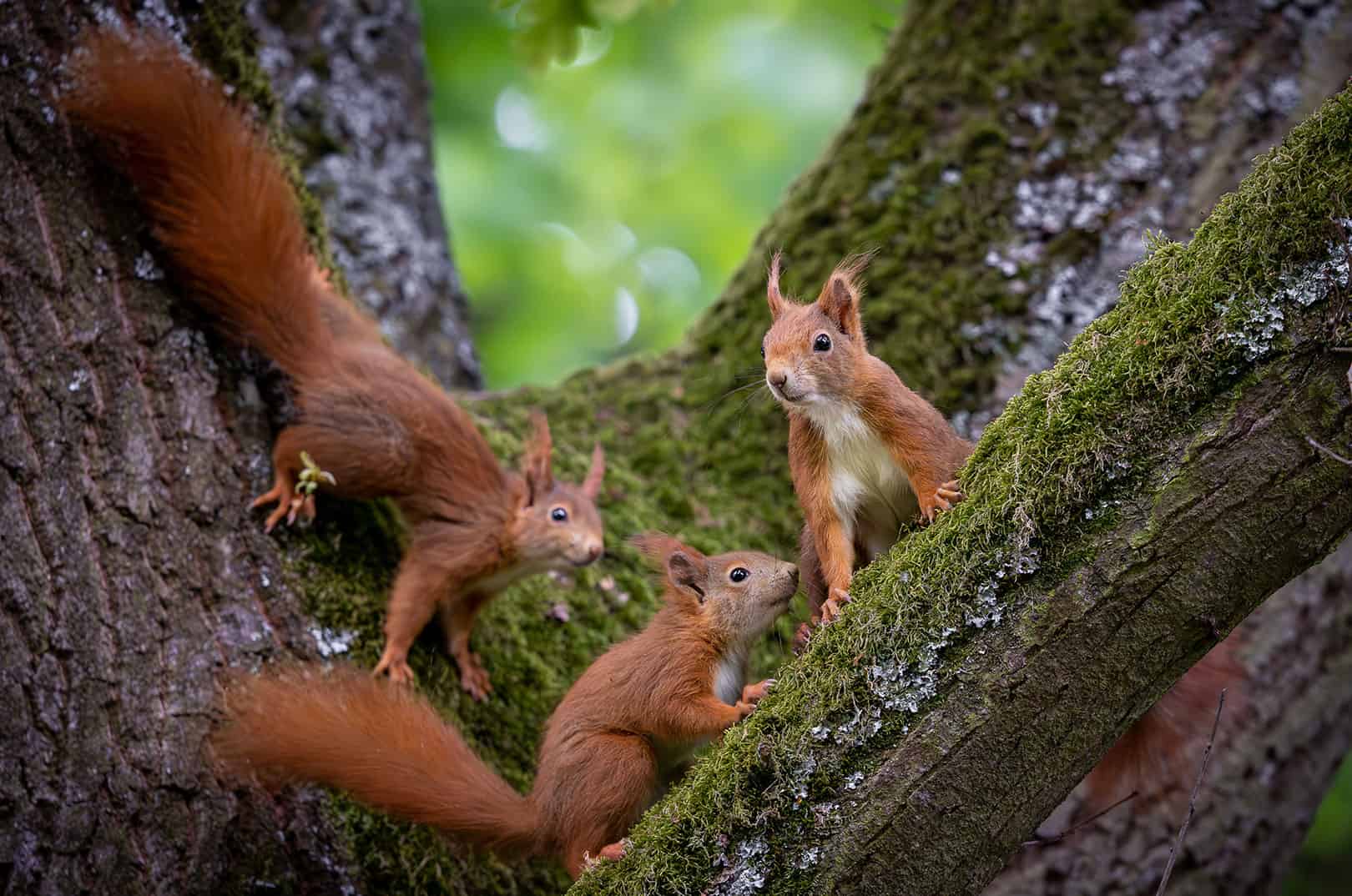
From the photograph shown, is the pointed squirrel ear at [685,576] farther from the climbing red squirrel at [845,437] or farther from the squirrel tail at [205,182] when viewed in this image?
the squirrel tail at [205,182]

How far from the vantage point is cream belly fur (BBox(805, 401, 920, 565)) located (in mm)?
2793

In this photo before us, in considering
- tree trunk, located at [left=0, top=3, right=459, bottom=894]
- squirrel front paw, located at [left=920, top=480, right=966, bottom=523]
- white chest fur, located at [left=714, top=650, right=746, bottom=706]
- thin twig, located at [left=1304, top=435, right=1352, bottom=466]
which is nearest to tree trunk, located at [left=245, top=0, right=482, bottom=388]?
tree trunk, located at [left=0, top=3, right=459, bottom=894]

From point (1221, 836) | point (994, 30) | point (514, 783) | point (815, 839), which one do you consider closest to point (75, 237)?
point (514, 783)

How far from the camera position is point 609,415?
14.7 ft

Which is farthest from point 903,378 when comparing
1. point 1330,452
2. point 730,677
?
point 1330,452

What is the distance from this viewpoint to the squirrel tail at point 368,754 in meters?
2.71

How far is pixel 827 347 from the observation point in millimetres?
2898

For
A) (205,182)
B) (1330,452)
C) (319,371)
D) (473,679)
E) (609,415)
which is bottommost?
(1330,452)

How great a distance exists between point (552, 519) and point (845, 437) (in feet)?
4.00

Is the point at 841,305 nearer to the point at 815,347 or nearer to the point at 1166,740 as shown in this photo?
the point at 815,347

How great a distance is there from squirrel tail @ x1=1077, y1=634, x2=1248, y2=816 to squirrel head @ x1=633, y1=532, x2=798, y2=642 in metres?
0.93

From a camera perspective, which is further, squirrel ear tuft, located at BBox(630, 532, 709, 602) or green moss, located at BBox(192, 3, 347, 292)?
green moss, located at BBox(192, 3, 347, 292)

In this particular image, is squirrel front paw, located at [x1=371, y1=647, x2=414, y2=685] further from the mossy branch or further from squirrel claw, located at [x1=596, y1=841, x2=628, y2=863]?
the mossy branch

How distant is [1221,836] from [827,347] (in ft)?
7.17
